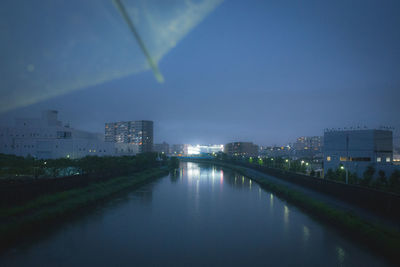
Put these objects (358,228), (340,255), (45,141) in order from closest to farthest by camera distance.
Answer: (340,255) < (358,228) < (45,141)

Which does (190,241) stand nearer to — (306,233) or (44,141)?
(306,233)

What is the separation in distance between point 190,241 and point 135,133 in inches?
5327

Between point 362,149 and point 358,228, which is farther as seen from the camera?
point 362,149

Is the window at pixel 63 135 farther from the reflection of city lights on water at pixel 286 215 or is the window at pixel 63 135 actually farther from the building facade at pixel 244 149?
the building facade at pixel 244 149

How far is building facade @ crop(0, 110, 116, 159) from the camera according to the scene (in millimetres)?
45906

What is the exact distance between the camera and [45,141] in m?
46.4

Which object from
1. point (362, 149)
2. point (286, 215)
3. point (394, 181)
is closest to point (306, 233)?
point (286, 215)

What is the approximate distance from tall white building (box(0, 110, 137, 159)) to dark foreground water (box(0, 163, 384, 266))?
102 ft

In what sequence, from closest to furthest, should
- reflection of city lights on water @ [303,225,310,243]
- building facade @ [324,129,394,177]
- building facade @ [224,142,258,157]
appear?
reflection of city lights on water @ [303,225,310,243], building facade @ [324,129,394,177], building facade @ [224,142,258,157]

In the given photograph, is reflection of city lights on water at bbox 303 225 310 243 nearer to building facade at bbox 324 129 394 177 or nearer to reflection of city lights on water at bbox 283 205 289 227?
reflection of city lights on water at bbox 283 205 289 227

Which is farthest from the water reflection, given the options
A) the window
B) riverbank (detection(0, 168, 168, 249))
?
the window

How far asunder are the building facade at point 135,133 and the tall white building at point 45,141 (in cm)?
8572

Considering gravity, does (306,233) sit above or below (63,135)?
below

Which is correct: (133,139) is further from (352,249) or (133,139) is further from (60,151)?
(352,249)
